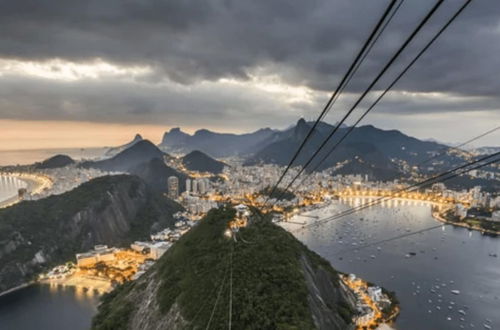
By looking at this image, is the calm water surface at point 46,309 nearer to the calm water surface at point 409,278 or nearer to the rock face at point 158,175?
the calm water surface at point 409,278

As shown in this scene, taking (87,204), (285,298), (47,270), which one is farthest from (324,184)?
(285,298)

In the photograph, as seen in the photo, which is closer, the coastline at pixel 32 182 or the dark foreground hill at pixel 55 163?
the coastline at pixel 32 182

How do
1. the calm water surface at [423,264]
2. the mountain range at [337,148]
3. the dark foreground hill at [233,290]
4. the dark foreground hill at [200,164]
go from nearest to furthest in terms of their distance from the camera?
the dark foreground hill at [233,290] < the calm water surface at [423,264] < the dark foreground hill at [200,164] < the mountain range at [337,148]

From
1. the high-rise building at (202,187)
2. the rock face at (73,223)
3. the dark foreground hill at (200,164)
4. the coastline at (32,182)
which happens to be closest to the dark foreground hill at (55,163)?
the coastline at (32,182)

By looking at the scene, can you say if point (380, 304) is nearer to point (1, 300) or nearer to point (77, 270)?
point (77, 270)

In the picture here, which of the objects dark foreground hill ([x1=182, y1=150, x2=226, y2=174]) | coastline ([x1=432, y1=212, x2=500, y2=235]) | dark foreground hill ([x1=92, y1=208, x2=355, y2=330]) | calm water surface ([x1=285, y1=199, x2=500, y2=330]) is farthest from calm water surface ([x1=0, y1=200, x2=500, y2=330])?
dark foreground hill ([x1=182, y1=150, x2=226, y2=174])

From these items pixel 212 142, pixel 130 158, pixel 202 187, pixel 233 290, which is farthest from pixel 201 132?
pixel 233 290

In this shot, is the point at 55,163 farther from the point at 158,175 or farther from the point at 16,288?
the point at 16,288
